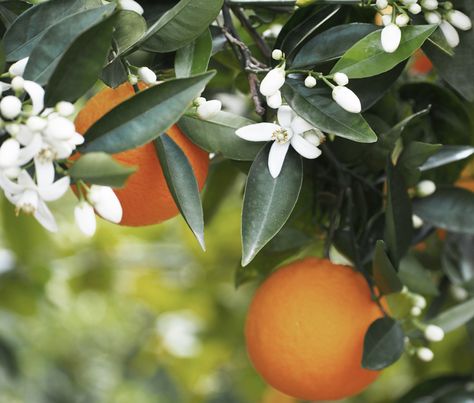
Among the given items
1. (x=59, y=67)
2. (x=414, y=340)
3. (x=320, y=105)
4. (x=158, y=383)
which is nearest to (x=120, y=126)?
(x=59, y=67)

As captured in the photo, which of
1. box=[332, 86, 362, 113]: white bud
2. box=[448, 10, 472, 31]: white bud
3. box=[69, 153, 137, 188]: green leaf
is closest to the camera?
box=[69, 153, 137, 188]: green leaf

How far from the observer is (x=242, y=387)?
7.00 feet

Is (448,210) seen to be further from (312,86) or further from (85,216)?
(85,216)

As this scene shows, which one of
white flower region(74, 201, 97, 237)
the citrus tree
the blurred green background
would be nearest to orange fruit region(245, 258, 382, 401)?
the citrus tree

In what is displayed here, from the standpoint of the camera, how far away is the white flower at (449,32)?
2.90ft

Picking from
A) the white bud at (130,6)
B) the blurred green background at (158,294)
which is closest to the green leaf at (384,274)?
the white bud at (130,6)

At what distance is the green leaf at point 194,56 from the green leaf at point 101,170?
0.21 meters

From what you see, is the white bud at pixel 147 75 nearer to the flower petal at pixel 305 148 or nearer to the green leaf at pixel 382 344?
the flower petal at pixel 305 148

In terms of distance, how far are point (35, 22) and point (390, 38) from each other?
311 millimetres

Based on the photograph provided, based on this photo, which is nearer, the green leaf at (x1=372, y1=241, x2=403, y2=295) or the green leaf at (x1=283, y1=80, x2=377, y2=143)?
the green leaf at (x1=283, y1=80, x2=377, y2=143)

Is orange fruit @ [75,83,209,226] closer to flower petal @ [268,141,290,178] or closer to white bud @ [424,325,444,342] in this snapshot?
flower petal @ [268,141,290,178]

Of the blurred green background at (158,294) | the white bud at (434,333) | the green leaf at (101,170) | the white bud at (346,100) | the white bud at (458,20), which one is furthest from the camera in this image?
the blurred green background at (158,294)

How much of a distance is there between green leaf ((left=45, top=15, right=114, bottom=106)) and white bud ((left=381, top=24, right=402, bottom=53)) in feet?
0.82

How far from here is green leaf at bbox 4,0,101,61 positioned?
2.50 feet
